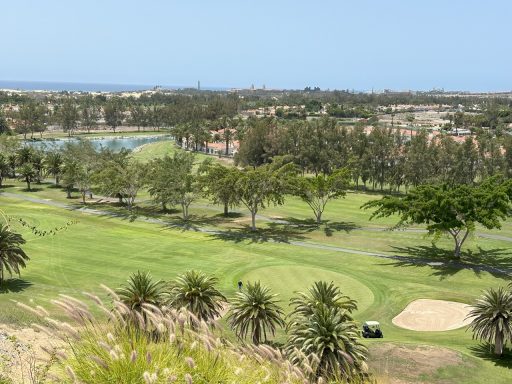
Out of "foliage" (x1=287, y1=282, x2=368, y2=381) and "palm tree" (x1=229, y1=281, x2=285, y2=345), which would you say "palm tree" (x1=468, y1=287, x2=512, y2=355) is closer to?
"foliage" (x1=287, y1=282, x2=368, y2=381)

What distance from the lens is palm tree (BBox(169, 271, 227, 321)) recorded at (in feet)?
105

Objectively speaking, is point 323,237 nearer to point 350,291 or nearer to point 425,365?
point 350,291

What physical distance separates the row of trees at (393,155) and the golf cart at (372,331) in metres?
62.3

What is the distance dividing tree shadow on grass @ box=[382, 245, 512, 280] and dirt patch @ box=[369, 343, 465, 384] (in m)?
24.6

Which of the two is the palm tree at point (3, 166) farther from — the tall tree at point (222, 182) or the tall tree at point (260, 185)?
the tall tree at point (260, 185)

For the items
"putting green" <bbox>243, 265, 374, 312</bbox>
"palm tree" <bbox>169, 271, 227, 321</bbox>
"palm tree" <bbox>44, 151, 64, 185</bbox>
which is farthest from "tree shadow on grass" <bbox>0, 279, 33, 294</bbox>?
"palm tree" <bbox>44, 151, 64, 185</bbox>

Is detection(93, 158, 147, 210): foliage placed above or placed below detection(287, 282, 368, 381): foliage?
below

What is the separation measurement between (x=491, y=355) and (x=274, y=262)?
28960 mm

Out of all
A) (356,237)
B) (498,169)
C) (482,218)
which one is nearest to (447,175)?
(498,169)

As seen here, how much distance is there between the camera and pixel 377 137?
121562 mm

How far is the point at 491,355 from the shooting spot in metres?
33.5

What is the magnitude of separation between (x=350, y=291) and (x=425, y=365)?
18.6 meters

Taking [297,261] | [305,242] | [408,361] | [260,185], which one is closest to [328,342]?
[408,361]

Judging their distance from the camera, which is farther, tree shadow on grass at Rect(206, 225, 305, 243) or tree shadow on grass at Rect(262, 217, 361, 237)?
tree shadow on grass at Rect(262, 217, 361, 237)
